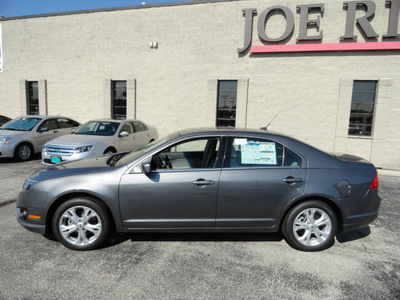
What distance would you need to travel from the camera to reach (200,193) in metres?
3.35

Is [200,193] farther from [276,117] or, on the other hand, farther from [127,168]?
[276,117]

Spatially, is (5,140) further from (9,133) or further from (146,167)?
(146,167)

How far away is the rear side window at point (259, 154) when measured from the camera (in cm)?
351

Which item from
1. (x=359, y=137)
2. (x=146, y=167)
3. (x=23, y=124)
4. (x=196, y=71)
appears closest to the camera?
(x=146, y=167)

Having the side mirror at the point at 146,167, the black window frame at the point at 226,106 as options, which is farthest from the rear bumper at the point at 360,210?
the black window frame at the point at 226,106

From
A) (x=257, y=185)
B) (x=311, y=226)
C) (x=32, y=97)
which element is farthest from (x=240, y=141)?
(x=32, y=97)

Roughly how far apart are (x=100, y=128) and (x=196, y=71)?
4797mm

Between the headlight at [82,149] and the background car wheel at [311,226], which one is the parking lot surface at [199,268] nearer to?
the background car wheel at [311,226]

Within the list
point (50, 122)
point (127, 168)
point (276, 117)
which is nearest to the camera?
point (127, 168)

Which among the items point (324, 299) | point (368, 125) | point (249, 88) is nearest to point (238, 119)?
point (249, 88)

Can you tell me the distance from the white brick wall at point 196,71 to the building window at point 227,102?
0.32 m

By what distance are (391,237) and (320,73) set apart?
24.4ft

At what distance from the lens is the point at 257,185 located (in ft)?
11.1

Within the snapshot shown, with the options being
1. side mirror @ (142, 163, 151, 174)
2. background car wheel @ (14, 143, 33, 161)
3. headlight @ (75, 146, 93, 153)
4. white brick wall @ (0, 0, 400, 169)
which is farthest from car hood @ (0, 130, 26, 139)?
side mirror @ (142, 163, 151, 174)
